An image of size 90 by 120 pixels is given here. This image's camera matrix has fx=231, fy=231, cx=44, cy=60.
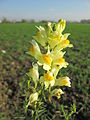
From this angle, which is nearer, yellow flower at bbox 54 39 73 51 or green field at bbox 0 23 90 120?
yellow flower at bbox 54 39 73 51

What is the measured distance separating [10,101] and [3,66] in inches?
78.1

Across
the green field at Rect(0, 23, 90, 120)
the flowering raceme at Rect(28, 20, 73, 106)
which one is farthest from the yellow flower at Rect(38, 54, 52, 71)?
the green field at Rect(0, 23, 90, 120)

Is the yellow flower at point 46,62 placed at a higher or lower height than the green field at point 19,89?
higher

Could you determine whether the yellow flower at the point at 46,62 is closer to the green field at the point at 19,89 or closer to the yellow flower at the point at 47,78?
the yellow flower at the point at 47,78

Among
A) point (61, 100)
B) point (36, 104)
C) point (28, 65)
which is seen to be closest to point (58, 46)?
point (36, 104)

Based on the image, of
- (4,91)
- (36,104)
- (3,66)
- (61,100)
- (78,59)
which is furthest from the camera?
(78,59)

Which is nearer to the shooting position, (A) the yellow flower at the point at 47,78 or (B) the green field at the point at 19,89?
(A) the yellow flower at the point at 47,78

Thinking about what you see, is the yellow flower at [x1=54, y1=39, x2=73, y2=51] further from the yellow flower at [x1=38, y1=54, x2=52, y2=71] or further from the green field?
the green field

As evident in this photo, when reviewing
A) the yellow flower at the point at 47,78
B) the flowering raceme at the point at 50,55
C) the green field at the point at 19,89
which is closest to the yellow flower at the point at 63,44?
the flowering raceme at the point at 50,55

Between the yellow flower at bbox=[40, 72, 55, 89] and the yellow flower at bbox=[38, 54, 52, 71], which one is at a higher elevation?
the yellow flower at bbox=[38, 54, 52, 71]

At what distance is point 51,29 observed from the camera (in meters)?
1.39

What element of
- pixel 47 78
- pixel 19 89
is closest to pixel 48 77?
pixel 47 78

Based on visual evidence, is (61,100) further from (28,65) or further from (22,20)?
(22,20)

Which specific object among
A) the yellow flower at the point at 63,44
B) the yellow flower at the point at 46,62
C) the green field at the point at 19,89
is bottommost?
the green field at the point at 19,89
